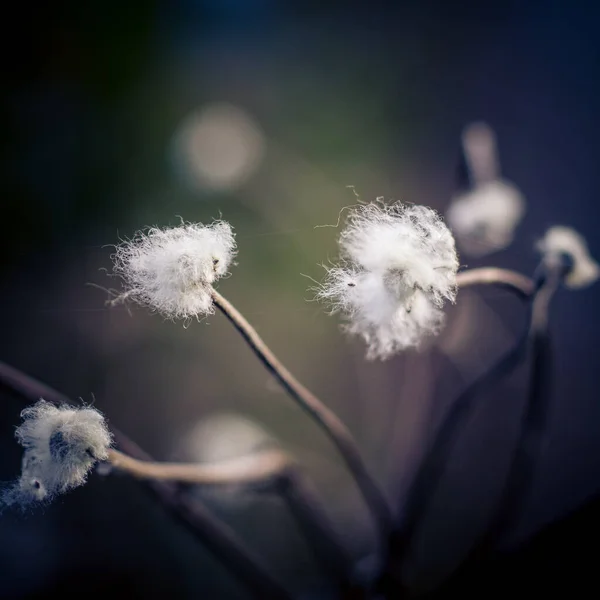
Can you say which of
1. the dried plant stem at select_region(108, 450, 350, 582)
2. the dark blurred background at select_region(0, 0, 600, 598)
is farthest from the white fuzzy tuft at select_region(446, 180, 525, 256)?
the dried plant stem at select_region(108, 450, 350, 582)

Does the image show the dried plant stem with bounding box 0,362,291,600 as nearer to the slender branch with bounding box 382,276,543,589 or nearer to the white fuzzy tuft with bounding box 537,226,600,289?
the slender branch with bounding box 382,276,543,589

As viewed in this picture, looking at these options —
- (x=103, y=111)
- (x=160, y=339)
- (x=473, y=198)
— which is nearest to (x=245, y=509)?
(x=160, y=339)

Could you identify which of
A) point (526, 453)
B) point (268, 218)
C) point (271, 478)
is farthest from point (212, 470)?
point (268, 218)

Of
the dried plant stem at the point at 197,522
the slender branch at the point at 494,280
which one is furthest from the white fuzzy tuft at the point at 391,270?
the dried plant stem at the point at 197,522

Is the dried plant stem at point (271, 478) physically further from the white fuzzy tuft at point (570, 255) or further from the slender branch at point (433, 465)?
the white fuzzy tuft at point (570, 255)

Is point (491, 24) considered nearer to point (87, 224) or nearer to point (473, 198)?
point (473, 198)
